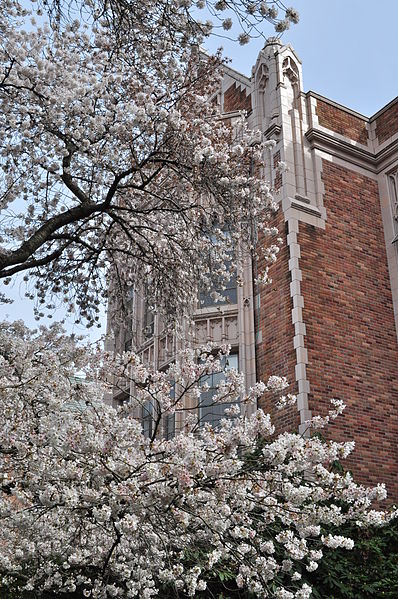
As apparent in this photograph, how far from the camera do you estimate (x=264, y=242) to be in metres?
13.0

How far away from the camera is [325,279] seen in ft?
41.0

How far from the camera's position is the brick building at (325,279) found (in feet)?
38.2

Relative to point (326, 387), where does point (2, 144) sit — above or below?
above

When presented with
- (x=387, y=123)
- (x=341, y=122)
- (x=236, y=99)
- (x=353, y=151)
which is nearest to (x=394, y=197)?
(x=353, y=151)

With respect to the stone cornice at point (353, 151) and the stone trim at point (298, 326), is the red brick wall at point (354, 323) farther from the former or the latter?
the stone cornice at point (353, 151)

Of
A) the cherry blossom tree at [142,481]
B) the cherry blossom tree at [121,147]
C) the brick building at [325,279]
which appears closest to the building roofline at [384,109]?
the brick building at [325,279]

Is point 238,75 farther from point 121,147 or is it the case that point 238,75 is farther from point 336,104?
point 121,147

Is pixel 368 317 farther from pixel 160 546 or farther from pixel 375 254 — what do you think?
pixel 160 546

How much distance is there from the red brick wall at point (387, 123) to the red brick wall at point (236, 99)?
2970 millimetres

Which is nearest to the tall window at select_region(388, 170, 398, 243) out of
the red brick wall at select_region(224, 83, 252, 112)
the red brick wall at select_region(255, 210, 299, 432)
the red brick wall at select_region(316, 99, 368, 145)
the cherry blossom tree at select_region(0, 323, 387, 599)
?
the red brick wall at select_region(316, 99, 368, 145)

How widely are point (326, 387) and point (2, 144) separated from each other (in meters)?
6.78

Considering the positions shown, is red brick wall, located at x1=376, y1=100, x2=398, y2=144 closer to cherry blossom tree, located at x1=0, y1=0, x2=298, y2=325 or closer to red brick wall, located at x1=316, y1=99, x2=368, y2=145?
red brick wall, located at x1=316, y1=99, x2=368, y2=145

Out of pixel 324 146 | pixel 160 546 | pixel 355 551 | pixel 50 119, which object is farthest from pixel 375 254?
pixel 160 546

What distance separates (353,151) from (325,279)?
350 cm
